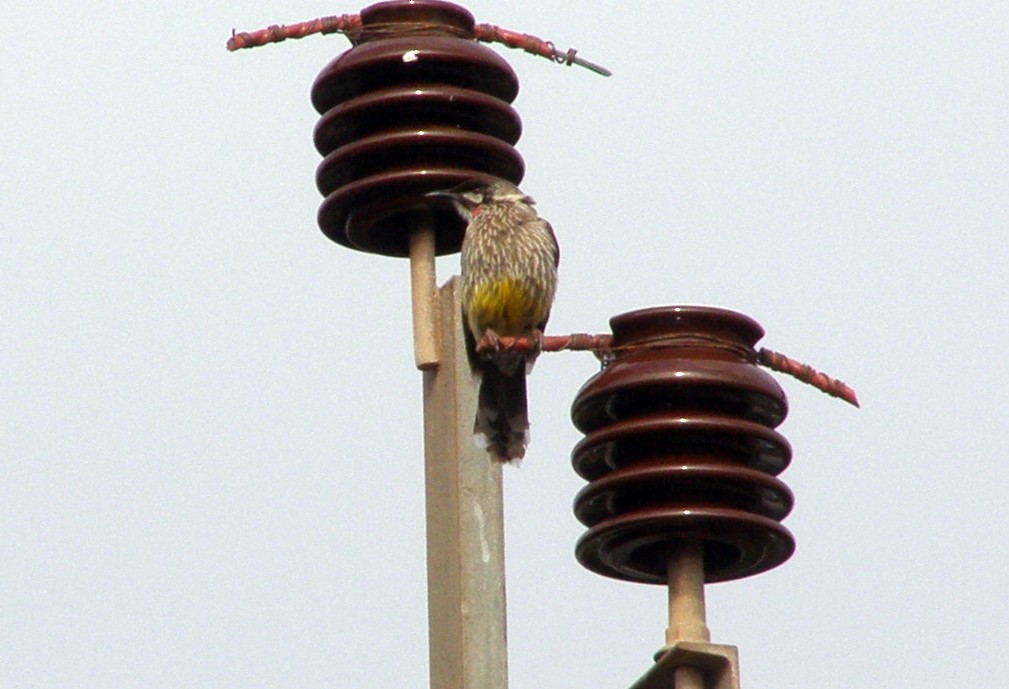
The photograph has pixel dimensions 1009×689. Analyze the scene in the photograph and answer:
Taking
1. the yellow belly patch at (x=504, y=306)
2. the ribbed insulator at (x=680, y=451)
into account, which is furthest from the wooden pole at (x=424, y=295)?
the yellow belly patch at (x=504, y=306)

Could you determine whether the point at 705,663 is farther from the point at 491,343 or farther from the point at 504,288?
the point at 504,288

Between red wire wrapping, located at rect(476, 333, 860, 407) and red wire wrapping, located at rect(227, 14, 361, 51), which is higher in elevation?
red wire wrapping, located at rect(227, 14, 361, 51)

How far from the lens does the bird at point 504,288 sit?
885 cm

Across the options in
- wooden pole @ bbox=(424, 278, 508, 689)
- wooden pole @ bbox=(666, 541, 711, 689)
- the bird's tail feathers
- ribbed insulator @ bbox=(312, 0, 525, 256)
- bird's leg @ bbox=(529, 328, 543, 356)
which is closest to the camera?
wooden pole @ bbox=(424, 278, 508, 689)

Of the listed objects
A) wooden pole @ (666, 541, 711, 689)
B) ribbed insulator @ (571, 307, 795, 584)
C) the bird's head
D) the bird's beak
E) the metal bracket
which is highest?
the bird's head

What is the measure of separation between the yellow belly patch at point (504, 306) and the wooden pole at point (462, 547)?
1742 mm

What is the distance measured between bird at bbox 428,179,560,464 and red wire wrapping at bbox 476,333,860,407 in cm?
3

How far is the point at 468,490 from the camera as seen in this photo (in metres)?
7.89

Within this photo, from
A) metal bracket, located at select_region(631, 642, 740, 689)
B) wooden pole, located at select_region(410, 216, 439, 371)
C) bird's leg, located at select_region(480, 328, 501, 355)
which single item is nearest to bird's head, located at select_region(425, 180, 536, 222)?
wooden pole, located at select_region(410, 216, 439, 371)

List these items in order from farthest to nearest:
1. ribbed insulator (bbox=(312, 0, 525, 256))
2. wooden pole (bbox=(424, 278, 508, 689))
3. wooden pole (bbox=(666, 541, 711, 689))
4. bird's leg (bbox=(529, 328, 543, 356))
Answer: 1. bird's leg (bbox=(529, 328, 543, 356))
2. ribbed insulator (bbox=(312, 0, 525, 256))
3. wooden pole (bbox=(666, 541, 711, 689))
4. wooden pole (bbox=(424, 278, 508, 689))

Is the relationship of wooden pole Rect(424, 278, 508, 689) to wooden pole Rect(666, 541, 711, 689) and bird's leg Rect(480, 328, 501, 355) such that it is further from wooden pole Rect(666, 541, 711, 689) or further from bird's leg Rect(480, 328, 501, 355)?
bird's leg Rect(480, 328, 501, 355)

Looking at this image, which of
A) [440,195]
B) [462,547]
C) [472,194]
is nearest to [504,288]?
[472,194]

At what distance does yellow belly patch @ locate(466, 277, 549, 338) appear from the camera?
997cm

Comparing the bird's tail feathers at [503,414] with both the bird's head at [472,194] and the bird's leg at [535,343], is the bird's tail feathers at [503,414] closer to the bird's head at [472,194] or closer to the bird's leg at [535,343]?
the bird's leg at [535,343]
